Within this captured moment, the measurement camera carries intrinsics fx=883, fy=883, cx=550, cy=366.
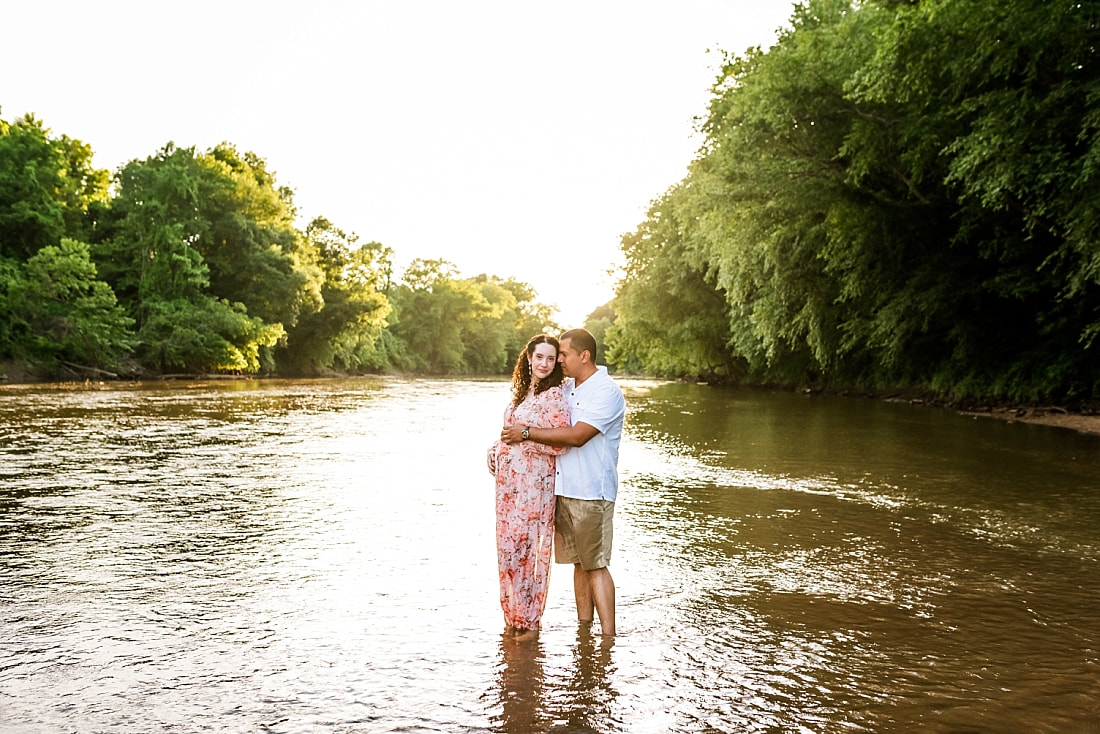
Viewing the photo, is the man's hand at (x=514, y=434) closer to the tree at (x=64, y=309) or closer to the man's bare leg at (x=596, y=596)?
the man's bare leg at (x=596, y=596)

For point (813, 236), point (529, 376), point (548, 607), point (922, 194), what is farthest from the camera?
point (813, 236)

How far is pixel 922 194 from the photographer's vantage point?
23562 mm

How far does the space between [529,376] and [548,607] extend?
1468 millimetres

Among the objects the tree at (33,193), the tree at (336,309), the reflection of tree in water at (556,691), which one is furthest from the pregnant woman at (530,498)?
the tree at (336,309)

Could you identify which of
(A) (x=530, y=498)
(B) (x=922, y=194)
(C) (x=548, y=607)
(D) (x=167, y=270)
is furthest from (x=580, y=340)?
(D) (x=167, y=270)

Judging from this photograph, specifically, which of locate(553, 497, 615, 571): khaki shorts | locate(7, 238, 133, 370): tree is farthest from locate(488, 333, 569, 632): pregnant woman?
locate(7, 238, 133, 370): tree

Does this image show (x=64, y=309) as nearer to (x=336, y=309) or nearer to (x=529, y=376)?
(x=336, y=309)

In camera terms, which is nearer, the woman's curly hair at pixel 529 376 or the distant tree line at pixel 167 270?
the woman's curly hair at pixel 529 376

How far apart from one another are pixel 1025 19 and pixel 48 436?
18249 millimetres

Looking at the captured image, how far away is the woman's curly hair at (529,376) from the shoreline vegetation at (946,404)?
52.1 feet

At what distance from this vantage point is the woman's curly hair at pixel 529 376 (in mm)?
4617

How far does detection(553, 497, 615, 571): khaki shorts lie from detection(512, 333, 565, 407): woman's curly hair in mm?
601

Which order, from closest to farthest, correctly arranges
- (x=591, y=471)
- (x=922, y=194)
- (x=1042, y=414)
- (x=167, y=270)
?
(x=591, y=471) → (x=1042, y=414) → (x=922, y=194) → (x=167, y=270)

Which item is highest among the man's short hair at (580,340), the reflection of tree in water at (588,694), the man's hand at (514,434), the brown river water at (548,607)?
the man's short hair at (580,340)
